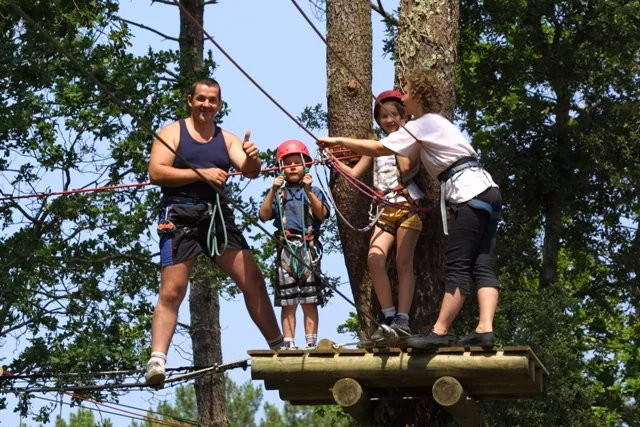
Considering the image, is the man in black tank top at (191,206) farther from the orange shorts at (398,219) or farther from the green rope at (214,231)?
the orange shorts at (398,219)

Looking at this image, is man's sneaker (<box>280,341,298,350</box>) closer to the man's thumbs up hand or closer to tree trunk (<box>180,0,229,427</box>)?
the man's thumbs up hand

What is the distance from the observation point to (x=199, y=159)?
8.48m

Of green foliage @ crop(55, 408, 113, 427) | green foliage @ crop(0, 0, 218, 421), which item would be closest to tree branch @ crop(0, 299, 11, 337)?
green foliage @ crop(0, 0, 218, 421)

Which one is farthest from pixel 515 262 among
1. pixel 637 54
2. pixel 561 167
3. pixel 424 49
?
pixel 424 49

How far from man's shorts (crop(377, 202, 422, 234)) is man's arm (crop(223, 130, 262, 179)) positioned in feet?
2.98

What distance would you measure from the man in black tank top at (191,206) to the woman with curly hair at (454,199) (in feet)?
2.27

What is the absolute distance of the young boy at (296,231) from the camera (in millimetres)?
9188

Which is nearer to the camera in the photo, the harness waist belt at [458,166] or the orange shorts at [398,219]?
the harness waist belt at [458,166]

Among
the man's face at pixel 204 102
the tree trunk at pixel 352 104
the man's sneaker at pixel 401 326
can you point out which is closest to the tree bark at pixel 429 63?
the tree trunk at pixel 352 104

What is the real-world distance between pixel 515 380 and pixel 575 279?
15201 millimetres

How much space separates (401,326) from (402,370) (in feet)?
0.96

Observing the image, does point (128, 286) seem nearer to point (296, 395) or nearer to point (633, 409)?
point (296, 395)

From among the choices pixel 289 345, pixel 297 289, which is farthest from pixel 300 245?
pixel 289 345

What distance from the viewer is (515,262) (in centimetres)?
1928
